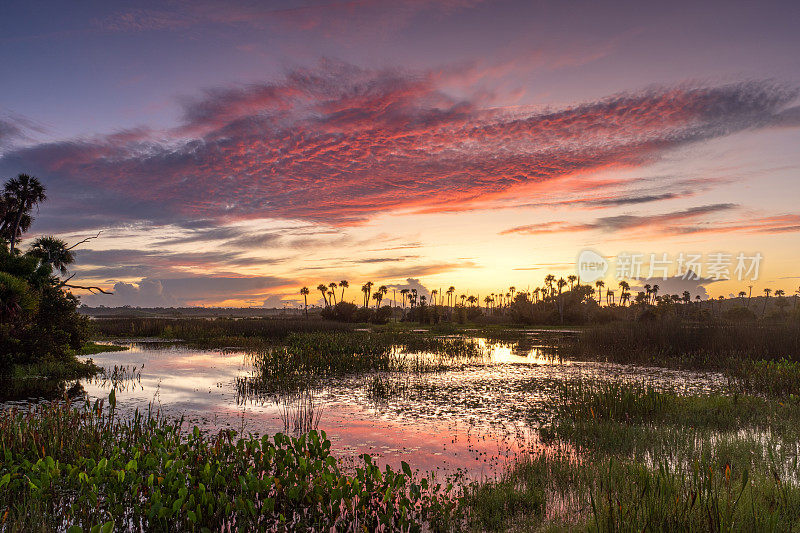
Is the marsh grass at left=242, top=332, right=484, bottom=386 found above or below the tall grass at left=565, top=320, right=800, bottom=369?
below

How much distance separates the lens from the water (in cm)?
1252

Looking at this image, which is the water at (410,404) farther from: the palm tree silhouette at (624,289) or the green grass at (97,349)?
the palm tree silhouette at (624,289)

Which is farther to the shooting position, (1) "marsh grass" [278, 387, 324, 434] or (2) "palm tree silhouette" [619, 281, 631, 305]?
(2) "palm tree silhouette" [619, 281, 631, 305]

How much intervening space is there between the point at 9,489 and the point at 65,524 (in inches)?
67.1

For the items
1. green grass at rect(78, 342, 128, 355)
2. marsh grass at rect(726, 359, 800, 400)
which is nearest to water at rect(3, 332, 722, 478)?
marsh grass at rect(726, 359, 800, 400)

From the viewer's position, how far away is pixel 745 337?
99.6ft

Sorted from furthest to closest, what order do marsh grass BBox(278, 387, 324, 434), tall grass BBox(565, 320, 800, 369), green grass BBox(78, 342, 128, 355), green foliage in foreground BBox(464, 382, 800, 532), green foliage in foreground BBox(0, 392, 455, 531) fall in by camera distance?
green grass BBox(78, 342, 128, 355), tall grass BBox(565, 320, 800, 369), marsh grass BBox(278, 387, 324, 434), green foliage in foreground BBox(0, 392, 455, 531), green foliage in foreground BBox(464, 382, 800, 532)

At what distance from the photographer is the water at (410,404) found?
12523 millimetres

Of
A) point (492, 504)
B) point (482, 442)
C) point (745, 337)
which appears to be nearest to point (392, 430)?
point (482, 442)

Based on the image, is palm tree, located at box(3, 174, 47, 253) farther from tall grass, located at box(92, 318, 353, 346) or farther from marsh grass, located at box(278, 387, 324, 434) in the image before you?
marsh grass, located at box(278, 387, 324, 434)

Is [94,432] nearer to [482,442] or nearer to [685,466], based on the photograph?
[482,442]

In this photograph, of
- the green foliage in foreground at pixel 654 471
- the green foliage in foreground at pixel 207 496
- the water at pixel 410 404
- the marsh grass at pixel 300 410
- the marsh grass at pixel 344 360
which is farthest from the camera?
the marsh grass at pixel 344 360

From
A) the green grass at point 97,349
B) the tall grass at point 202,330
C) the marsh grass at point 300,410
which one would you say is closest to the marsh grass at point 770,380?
the marsh grass at point 300,410

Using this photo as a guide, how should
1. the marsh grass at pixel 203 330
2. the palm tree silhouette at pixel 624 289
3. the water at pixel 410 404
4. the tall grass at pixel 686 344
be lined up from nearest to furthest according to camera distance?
the water at pixel 410 404 < the tall grass at pixel 686 344 < the marsh grass at pixel 203 330 < the palm tree silhouette at pixel 624 289
